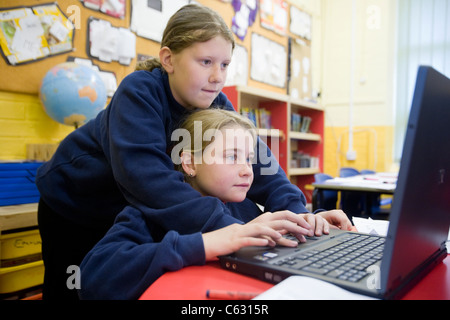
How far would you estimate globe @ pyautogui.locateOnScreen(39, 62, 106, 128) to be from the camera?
1.71 metres

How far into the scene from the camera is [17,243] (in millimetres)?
1582

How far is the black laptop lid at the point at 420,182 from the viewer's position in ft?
1.26

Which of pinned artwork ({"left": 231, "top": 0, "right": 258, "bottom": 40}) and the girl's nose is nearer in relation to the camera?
the girl's nose

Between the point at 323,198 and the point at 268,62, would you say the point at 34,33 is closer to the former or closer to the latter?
the point at 323,198

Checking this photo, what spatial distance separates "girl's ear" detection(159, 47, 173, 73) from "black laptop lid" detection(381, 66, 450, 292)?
66cm

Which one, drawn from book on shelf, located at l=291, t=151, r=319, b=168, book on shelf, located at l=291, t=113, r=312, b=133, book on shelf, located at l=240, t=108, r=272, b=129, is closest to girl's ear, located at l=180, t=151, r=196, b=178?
book on shelf, located at l=240, t=108, r=272, b=129

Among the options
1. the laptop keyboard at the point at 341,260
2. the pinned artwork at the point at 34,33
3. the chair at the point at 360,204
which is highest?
the pinned artwork at the point at 34,33

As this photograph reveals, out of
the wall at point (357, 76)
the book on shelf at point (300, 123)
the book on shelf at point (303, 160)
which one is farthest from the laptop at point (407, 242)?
the book on shelf at point (303, 160)

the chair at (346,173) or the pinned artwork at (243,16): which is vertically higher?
the pinned artwork at (243,16)

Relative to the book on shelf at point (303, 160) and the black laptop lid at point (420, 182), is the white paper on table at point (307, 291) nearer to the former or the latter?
the black laptop lid at point (420, 182)

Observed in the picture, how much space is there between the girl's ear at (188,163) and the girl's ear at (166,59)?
0.23 metres

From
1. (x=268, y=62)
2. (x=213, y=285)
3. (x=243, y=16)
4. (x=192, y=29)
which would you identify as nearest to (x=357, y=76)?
(x=268, y=62)

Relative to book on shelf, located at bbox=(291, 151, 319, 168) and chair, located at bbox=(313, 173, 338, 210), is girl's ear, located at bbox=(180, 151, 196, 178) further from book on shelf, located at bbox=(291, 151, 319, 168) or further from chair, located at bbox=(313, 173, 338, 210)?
book on shelf, located at bbox=(291, 151, 319, 168)

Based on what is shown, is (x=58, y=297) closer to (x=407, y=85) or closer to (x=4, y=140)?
(x=4, y=140)
